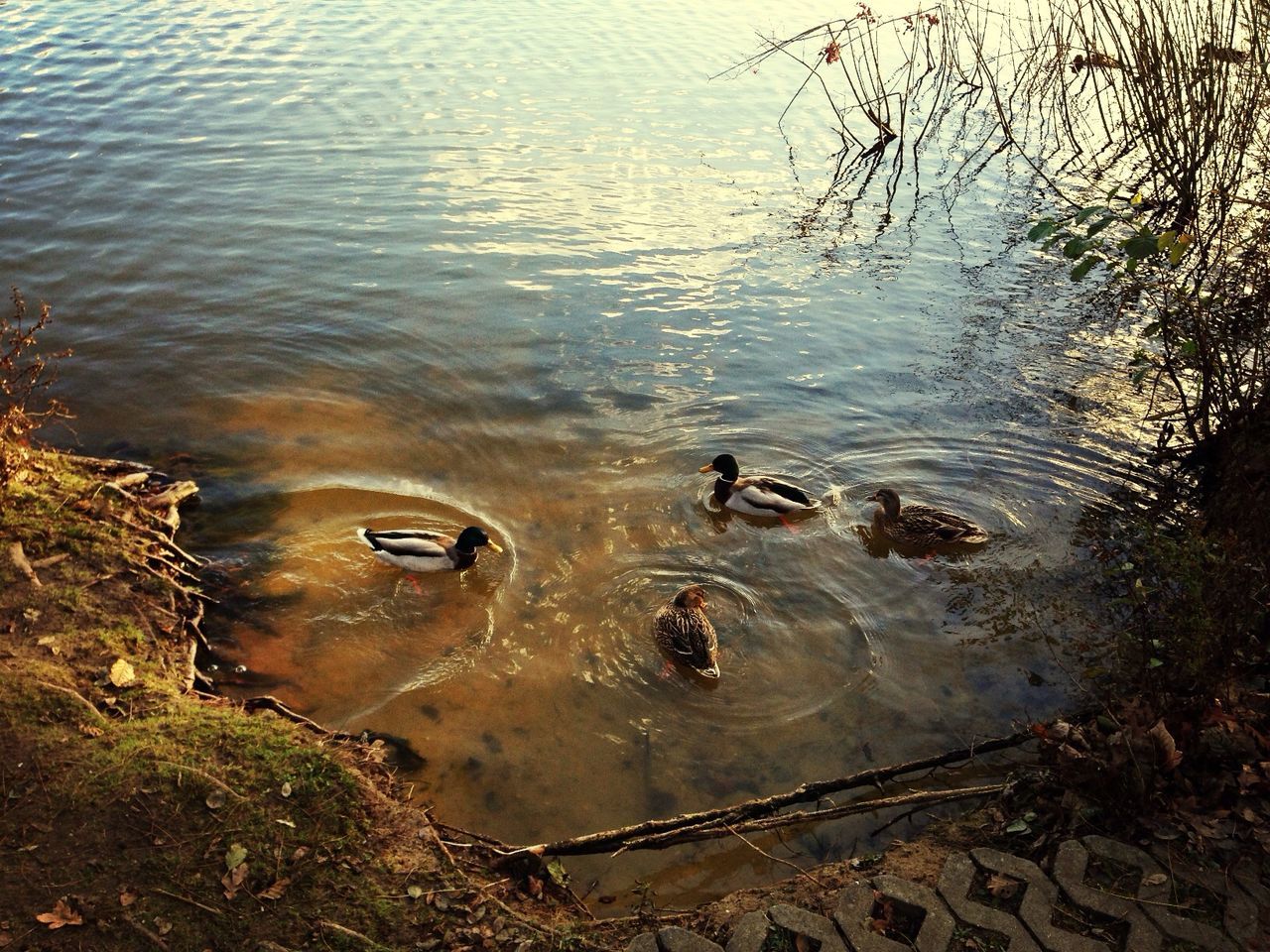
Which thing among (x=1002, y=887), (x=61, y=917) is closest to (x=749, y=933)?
(x=1002, y=887)

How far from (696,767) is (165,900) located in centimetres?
336

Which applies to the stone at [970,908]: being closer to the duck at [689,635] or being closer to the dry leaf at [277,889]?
the duck at [689,635]

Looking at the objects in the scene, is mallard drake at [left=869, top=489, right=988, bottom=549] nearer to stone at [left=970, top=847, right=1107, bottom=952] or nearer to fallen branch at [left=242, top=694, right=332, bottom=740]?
stone at [left=970, top=847, right=1107, bottom=952]

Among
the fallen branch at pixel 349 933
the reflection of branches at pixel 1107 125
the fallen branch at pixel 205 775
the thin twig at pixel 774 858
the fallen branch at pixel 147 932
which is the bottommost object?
the thin twig at pixel 774 858

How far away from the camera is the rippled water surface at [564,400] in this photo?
22.4 feet

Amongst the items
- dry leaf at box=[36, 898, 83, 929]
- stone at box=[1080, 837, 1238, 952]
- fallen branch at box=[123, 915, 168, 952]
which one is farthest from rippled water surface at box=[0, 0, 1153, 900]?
dry leaf at box=[36, 898, 83, 929]

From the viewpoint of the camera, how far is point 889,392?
10.7 metres

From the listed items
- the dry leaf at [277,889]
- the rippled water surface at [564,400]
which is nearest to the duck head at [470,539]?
the rippled water surface at [564,400]

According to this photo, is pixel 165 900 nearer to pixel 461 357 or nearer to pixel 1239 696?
pixel 1239 696

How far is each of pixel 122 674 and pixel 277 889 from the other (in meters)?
2.08

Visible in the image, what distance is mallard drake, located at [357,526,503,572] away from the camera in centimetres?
784

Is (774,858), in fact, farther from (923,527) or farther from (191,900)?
(923,527)

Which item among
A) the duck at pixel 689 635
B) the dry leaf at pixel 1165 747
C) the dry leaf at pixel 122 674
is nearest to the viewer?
the dry leaf at pixel 1165 747

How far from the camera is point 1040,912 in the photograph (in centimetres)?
468
